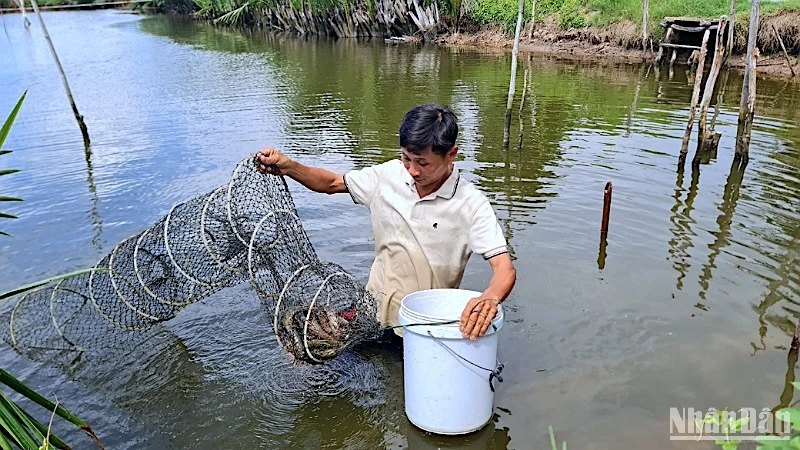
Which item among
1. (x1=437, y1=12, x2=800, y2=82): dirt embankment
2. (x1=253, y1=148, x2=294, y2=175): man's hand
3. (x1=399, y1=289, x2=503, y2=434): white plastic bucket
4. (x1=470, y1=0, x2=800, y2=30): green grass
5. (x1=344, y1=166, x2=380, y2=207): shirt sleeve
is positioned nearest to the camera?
(x1=399, y1=289, x2=503, y2=434): white plastic bucket

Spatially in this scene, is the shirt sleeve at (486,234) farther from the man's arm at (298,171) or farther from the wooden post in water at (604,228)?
the wooden post in water at (604,228)

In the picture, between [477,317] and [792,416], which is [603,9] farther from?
[792,416]

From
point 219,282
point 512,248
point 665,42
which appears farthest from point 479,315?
Answer: point 665,42

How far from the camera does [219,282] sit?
439 centimetres

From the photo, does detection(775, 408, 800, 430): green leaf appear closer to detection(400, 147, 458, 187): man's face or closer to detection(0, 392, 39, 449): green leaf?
detection(400, 147, 458, 187): man's face

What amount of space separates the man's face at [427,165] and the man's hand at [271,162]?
29.8 inches

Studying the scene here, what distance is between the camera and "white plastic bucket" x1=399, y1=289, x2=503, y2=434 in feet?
10.5

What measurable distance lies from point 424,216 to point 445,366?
2.90 ft

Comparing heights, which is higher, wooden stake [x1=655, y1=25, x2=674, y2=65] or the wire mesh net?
wooden stake [x1=655, y1=25, x2=674, y2=65]

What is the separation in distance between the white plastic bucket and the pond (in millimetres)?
241

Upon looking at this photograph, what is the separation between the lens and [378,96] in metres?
15.5

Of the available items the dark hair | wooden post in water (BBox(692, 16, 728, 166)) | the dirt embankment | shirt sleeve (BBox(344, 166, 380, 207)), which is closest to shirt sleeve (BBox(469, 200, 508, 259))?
the dark hair

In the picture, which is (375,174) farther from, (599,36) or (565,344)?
(599,36)

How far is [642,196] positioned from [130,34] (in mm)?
32362
